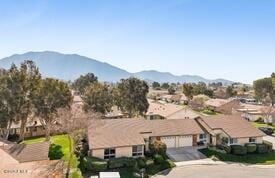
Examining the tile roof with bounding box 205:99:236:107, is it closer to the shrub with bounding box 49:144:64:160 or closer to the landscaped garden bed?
the landscaped garden bed

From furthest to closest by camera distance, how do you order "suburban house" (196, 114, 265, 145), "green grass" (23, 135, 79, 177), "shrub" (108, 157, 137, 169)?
"suburban house" (196, 114, 265, 145) → "green grass" (23, 135, 79, 177) → "shrub" (108, 157, 137, 169)

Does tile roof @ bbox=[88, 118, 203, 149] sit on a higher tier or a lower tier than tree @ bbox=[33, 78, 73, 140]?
lower

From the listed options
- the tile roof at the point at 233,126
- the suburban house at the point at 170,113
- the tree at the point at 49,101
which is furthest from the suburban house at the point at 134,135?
the suburban house at the point at 170,113

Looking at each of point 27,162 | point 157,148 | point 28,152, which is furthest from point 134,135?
point 27,162

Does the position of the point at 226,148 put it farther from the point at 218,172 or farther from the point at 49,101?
the point at 49,101

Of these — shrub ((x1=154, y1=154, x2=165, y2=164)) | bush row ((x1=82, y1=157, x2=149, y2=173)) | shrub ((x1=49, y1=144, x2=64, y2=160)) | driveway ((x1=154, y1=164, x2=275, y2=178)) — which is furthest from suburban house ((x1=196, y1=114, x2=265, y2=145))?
shrub ((x1=49, y1=144, x2=64, y2=160))

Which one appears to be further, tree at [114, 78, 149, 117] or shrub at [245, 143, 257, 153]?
tree at [114, 78, 149, 117]
